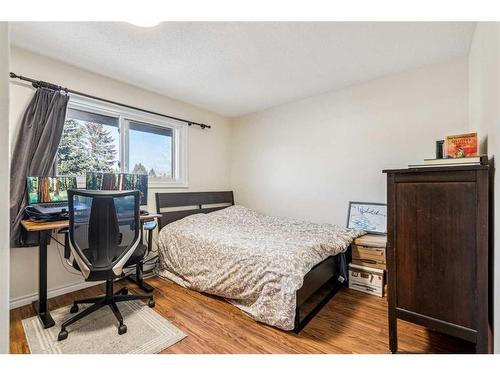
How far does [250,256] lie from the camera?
2029mm

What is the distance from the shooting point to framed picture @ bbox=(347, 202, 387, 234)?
8.70 feet

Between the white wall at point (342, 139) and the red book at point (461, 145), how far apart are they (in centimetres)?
112


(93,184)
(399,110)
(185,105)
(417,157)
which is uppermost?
(185,105)

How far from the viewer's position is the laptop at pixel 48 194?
205cm

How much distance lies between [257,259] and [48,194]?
2.03 meters

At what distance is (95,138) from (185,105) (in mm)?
1308

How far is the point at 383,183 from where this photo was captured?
2650mm

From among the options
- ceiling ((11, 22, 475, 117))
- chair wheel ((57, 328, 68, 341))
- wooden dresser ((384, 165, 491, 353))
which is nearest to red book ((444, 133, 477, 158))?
wooden dresser ((384, 165, 491, 353))

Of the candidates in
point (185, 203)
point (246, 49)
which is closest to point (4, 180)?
point (246, 49)

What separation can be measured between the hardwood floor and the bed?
92 millimetres

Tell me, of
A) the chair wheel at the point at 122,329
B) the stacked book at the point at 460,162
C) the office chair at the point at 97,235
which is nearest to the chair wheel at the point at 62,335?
the office chair at the point at 97,235

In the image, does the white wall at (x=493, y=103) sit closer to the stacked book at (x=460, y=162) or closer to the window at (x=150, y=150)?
the stacked book at (x=460, y=162)
